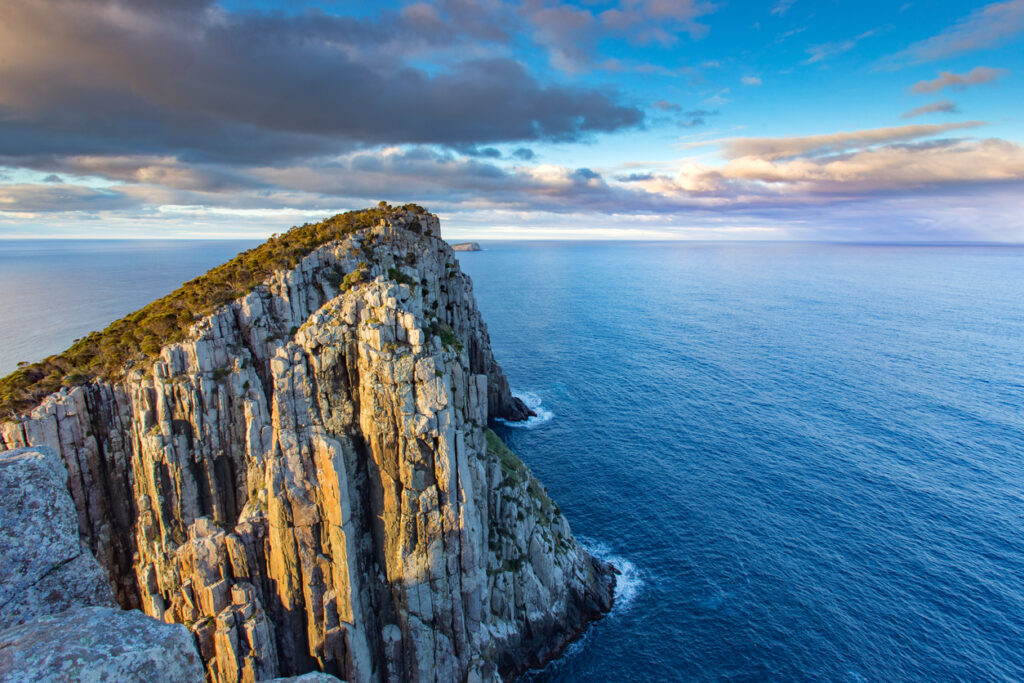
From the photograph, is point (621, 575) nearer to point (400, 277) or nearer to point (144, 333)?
point (400, 277)

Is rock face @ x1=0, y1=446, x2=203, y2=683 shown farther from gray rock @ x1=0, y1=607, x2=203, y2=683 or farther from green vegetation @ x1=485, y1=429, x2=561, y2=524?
green vegetation @ x1=485, y1=429, x2=561, y2=524

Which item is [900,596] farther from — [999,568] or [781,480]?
[781,480]

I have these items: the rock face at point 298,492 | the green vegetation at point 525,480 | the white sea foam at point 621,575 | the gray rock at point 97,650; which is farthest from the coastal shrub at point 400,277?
the gray rock at point 97,650

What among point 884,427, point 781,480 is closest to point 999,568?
point 781,480

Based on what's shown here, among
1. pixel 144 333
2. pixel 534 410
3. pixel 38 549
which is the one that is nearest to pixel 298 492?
pixel 144 333

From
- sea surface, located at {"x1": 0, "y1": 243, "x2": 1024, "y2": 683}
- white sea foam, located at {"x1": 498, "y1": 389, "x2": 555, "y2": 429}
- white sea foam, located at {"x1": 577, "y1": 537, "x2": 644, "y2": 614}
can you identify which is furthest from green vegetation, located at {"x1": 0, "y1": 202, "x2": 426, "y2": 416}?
white sea foam, located at {"x1": 498, "y1": 389, "x2": 555, "y2": 429}

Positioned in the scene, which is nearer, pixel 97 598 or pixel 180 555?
pixel 97 598

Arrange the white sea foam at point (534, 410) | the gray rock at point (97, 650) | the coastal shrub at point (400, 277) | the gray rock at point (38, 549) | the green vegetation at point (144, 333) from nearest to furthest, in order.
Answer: the gray rock at point (97, 650)
the gray rock at point (38, 549)
the green vegetation at point (144, 333)
the coastal shrub at point (400, 277)
the white sea foam at point (534, 410)

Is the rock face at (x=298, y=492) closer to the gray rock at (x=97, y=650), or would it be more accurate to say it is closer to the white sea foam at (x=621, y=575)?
the white sea foam at (x=621, y=575)
